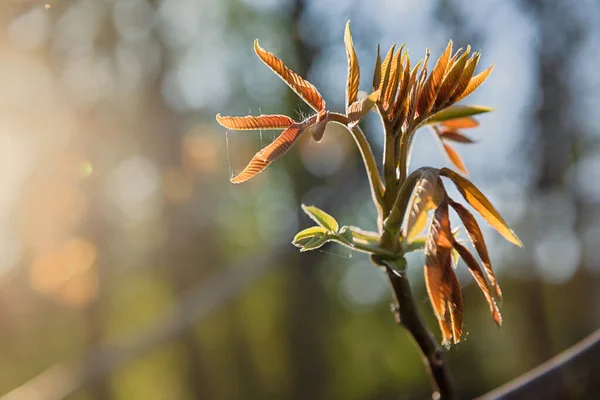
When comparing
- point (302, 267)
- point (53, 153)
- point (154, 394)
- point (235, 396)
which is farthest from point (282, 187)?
point (154, 394)

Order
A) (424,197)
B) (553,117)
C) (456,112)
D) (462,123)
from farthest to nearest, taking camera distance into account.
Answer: (553,117), (462,123), (456,112), (424,197)

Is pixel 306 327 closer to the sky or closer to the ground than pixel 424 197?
closer to the ground

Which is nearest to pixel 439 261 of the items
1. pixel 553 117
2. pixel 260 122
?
pixel 260 122

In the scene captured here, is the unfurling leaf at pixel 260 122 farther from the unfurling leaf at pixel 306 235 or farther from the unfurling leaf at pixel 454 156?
the unfurling leaf at pixel 454 156

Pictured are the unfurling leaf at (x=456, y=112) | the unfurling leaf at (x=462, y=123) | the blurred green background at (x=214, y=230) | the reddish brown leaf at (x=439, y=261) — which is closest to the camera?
the reddish brown leaf at (x=439, y=261)

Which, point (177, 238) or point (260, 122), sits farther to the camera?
point (177, 238)

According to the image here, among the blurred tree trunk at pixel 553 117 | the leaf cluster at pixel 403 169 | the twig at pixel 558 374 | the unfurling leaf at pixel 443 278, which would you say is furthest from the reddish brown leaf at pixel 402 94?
the blurred tree trunk at pixel 553 117

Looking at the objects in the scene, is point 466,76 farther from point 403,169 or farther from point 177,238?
point 177,238
